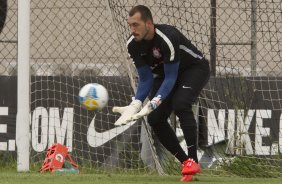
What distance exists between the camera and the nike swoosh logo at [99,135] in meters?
12.0

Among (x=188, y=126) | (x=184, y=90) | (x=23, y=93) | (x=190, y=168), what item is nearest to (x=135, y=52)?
(x=184, y=90)

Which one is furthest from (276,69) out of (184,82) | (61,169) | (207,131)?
(61,169)

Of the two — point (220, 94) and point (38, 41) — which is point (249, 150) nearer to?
point (220, 94)

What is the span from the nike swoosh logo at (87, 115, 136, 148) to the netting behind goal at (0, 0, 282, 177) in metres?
0.01

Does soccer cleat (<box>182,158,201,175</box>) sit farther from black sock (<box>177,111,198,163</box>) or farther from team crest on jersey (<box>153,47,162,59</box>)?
team crest on jersey (<box>153,47,162,59</box>)

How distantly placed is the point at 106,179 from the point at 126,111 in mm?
905

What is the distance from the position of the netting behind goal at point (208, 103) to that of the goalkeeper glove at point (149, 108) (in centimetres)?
157

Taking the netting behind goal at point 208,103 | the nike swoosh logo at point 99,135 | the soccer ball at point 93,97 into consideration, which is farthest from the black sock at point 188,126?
the nike swoosh logo at point 99,135

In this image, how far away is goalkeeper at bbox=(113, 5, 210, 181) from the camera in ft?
32.4

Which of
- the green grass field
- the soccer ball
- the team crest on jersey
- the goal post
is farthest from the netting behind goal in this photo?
the soccer ball

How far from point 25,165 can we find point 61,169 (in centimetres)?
45

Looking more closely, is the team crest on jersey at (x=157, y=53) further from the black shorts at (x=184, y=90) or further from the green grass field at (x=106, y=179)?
the green grass field at (x=106, y=179)

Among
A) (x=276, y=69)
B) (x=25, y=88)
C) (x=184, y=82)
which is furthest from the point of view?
(x=276, y=69)

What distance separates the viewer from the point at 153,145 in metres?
11.6
